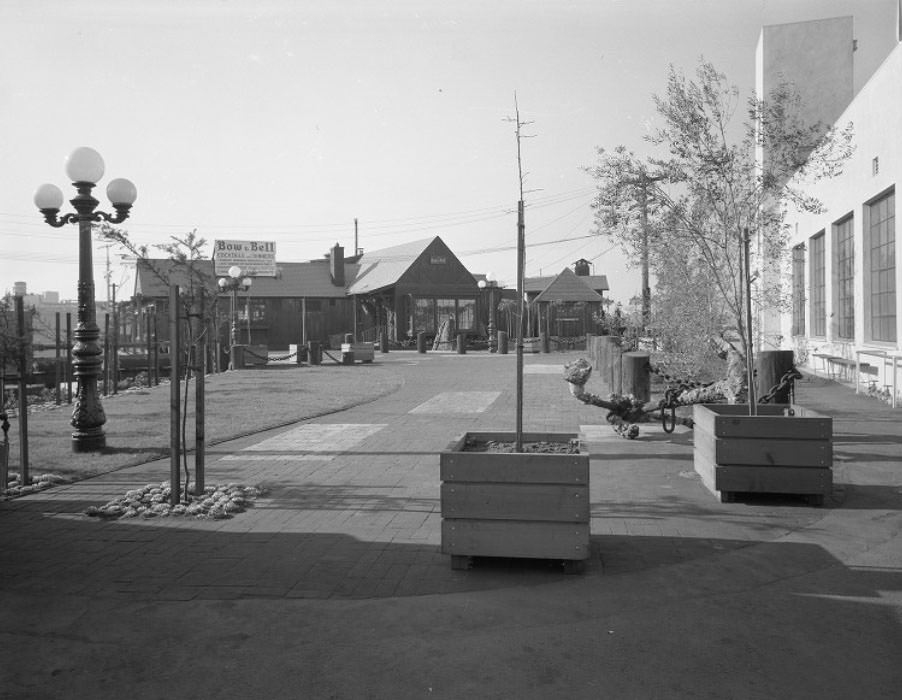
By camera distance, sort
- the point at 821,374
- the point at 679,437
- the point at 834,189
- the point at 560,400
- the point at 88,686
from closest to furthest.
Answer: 1. the point at 88,686
2. the point at 679,437
3. the point at 560,400
4. the point at 834,189
5. the point at 821,374

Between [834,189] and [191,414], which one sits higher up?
[834,189]

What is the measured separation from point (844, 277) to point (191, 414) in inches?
586

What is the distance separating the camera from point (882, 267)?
16312mm

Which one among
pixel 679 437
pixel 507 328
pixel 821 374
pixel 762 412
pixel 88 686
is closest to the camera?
pixel 88 686

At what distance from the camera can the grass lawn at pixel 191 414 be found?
962cm

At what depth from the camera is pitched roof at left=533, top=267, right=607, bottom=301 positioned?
51156 millimetres

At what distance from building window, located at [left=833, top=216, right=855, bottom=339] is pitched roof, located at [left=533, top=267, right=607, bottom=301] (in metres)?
30.5

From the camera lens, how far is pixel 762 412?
331 inches

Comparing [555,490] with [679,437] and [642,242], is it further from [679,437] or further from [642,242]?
[679,437]

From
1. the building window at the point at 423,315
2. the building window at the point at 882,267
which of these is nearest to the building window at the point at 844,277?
the building window at the point at 882,267

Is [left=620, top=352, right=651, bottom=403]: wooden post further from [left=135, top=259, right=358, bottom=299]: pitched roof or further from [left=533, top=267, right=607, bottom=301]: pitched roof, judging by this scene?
[left=135, top=259, right=358, bottom=299]: pitched roof

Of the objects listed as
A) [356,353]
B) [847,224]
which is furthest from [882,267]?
[356,353]

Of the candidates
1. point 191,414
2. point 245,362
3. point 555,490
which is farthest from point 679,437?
point 245,362

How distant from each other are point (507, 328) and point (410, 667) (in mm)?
47437
